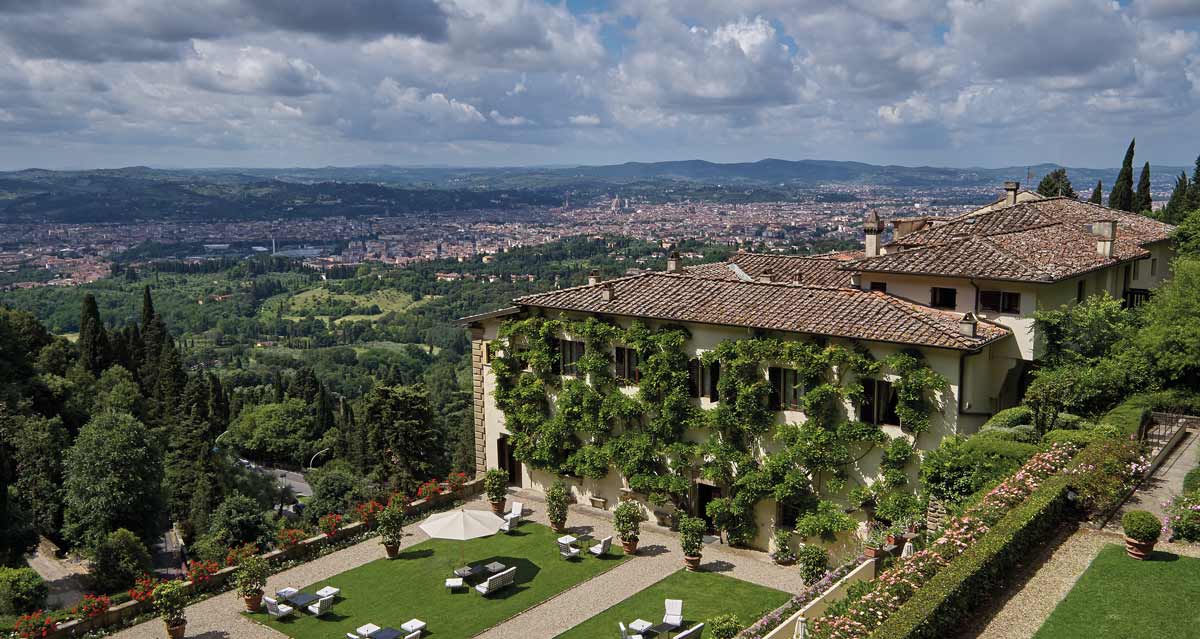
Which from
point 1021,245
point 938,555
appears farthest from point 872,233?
point 938,555

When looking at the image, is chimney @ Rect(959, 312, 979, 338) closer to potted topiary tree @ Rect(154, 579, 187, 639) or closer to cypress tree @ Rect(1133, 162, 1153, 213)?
potted topiary tree @ Rect(154, 579, 187, 639)

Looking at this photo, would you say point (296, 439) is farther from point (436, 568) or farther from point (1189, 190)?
point (1189, 190)

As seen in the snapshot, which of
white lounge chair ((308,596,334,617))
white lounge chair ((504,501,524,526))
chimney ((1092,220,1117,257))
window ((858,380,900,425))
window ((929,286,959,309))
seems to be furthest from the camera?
chimney ((1092,220,1117,257))

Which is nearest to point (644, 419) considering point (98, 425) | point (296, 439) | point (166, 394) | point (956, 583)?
point (956, 583)

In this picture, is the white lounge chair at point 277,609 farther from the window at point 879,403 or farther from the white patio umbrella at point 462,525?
the window at point 879,403

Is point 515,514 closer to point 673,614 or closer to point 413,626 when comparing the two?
point 413,626

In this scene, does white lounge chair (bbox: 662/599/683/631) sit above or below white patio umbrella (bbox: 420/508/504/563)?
below

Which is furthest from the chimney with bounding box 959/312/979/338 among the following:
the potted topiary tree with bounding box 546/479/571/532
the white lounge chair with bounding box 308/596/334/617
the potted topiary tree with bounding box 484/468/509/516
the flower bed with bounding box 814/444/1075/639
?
the white lounge chair with bounding box 308/596/334/617
